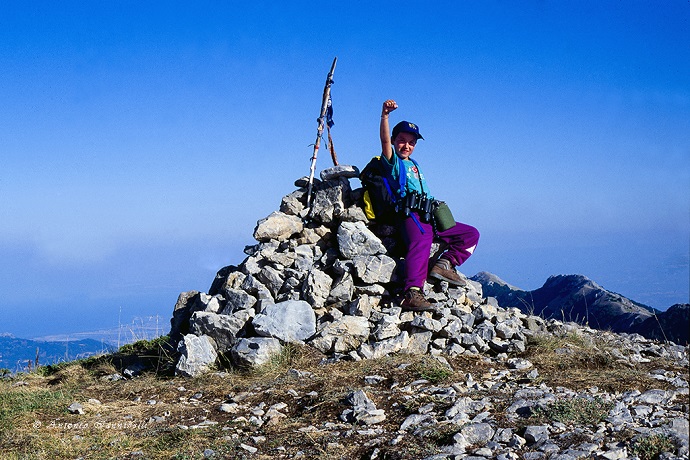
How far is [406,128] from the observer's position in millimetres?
10633

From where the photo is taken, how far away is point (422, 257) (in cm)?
1037

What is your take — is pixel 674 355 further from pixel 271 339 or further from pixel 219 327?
pixel 219 327

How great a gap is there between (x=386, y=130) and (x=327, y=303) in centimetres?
288

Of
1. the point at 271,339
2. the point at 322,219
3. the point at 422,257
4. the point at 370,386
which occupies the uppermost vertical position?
the point at 322,219

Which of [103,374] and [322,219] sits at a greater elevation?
[322,219]

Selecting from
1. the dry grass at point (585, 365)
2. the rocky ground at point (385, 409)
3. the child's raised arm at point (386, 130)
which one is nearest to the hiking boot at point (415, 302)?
the rocky ground at point (385, 409)

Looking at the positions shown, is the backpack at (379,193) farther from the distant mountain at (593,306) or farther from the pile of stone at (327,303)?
the distant mountain at (593,306)

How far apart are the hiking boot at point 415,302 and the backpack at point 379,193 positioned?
55.8 inches

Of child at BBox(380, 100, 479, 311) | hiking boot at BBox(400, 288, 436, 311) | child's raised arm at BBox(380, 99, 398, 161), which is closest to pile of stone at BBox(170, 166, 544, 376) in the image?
hiking boot at BBox(400, 288, 436, 311)

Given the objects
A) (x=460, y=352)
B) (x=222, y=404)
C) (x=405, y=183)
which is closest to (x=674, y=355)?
(x=460, y=352)

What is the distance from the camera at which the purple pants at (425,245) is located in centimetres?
1025

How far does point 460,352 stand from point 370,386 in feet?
6.36

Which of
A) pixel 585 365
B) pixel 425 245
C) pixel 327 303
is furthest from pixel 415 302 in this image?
pixel 585 365

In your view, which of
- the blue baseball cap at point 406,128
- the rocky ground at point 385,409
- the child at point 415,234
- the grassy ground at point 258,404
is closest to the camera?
the rocky ground at point 385,409
